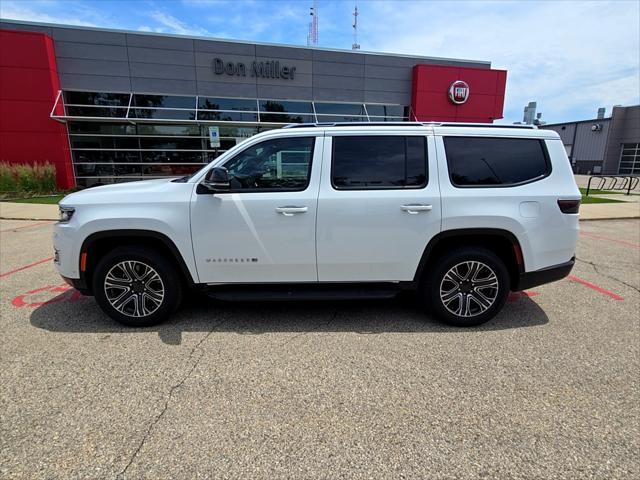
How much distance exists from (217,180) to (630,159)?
49.2 m

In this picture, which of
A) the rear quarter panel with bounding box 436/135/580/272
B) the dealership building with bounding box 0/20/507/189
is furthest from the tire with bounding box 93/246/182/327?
the dealership building with bounding box 0/20/507/189

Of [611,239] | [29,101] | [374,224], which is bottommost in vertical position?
[611,239]

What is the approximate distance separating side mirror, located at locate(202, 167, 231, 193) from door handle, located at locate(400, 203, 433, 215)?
1.72m

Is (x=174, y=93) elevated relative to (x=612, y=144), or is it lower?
elevated

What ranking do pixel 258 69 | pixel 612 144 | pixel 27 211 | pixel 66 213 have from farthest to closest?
pixel 612 144 → pixel 258 69 → pixel 27 211 → pixel 66 213

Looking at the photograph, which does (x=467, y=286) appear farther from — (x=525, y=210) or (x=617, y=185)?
(x=617, y=185)

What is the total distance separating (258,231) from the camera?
3607 millimetres

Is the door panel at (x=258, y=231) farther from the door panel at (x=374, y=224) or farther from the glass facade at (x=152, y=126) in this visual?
the glass facade at (x=152, y=126)

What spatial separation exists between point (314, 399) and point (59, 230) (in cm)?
303

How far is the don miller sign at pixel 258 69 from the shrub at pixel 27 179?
8462 millimetres

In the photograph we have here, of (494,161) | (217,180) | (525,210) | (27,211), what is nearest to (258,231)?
(217,180)

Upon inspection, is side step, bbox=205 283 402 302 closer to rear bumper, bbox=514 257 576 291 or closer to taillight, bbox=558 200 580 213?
rear bumper, bbox=514 257 576 291

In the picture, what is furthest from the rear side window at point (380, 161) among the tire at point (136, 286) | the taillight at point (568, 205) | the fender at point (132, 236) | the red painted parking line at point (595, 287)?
the red painted parking line at point (595, 287)

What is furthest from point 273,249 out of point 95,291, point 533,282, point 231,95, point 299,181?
point 231,95
